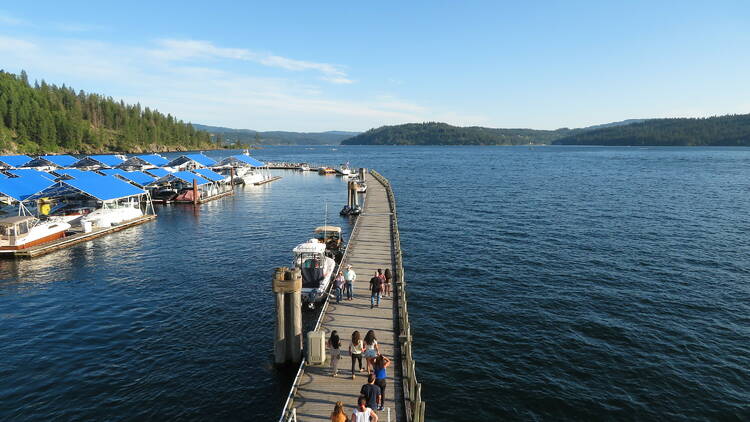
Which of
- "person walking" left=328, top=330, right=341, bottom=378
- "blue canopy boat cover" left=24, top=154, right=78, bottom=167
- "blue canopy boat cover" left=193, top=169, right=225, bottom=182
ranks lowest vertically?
"person walking" left=328, top=330, right=341, bottom=378

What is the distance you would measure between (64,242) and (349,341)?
36335 mm

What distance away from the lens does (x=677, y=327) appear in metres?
25.2

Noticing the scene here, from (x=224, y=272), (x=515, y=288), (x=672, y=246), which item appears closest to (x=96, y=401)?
(x=224, y=272)

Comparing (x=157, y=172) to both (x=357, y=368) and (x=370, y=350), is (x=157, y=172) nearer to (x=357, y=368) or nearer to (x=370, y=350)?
(x=357, y=368)

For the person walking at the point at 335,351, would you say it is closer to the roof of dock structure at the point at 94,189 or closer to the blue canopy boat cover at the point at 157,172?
the roof of dock structure at the point at 94,189

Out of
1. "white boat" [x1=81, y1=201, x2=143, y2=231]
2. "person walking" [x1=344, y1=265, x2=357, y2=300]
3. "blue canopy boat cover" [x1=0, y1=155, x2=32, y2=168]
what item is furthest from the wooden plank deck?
"blue canopy boat cover" [x1=0, y1=155, x2=32, y2=168]

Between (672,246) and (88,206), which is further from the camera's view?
(88,206)

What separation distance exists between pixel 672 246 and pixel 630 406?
3092 cm

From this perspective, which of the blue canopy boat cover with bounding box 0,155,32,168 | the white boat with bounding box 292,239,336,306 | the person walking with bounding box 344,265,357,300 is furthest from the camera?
the blue canopy boat cover with bounding box 0,155,32,168

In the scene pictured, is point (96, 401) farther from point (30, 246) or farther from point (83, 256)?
point (30, 246)

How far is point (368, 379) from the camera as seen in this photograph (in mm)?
14453

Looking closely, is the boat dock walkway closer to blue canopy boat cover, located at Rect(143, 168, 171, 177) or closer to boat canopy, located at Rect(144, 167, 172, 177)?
boat canopy, located at Rect(144, 167, 172, 177)

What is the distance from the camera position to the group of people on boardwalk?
41.9 ft

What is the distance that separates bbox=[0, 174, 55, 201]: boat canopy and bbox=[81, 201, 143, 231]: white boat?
28.7 ft
